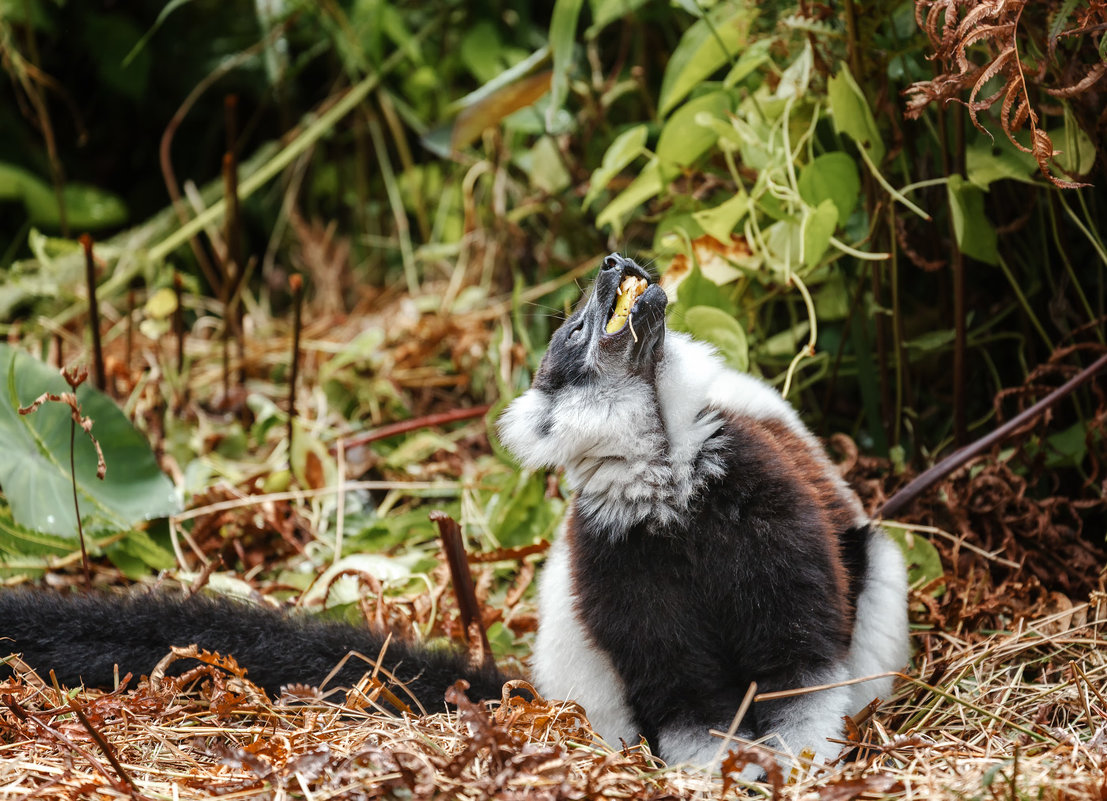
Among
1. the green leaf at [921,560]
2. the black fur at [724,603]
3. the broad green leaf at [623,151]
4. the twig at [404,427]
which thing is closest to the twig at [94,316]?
the twig at [404,427]

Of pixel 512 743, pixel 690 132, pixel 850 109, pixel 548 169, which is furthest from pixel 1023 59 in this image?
pixel 548 169

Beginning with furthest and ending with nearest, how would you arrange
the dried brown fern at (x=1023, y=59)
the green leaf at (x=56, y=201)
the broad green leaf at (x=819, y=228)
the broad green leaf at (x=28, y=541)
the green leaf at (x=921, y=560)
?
the green leaf at (x=56, y=201) → the broad green leaf at (x=28, y=541) → the green leaf at (x=921, y=560) → the broad green leaf at (x=819, y=228) → the dried brown fern at (x=1023, y=59)

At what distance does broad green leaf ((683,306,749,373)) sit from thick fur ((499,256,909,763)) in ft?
1.36

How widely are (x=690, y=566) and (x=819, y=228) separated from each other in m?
1.16

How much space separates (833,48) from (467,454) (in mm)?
2231

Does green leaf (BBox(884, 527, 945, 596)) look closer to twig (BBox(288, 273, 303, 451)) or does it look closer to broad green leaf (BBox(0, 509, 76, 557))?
twig (BBox(288, 273, 303, 451))

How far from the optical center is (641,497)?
98.0 inches

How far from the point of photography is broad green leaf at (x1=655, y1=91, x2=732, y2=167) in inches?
137

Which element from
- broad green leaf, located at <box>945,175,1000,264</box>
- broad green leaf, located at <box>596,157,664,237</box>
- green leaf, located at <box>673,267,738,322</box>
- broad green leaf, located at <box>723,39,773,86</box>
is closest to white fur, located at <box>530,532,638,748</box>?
green leaf, located at <box>673,267,738,322</box>

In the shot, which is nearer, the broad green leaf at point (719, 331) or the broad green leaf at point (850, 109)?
the broad green leaf at point (850, 109)

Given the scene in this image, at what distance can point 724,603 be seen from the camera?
95.7 inches

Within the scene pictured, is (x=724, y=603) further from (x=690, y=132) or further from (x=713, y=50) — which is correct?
(x=713, y=50)

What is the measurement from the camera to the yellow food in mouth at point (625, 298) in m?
2.62

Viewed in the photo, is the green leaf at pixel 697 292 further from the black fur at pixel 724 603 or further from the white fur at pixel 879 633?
the white fur at pixel 879 633
